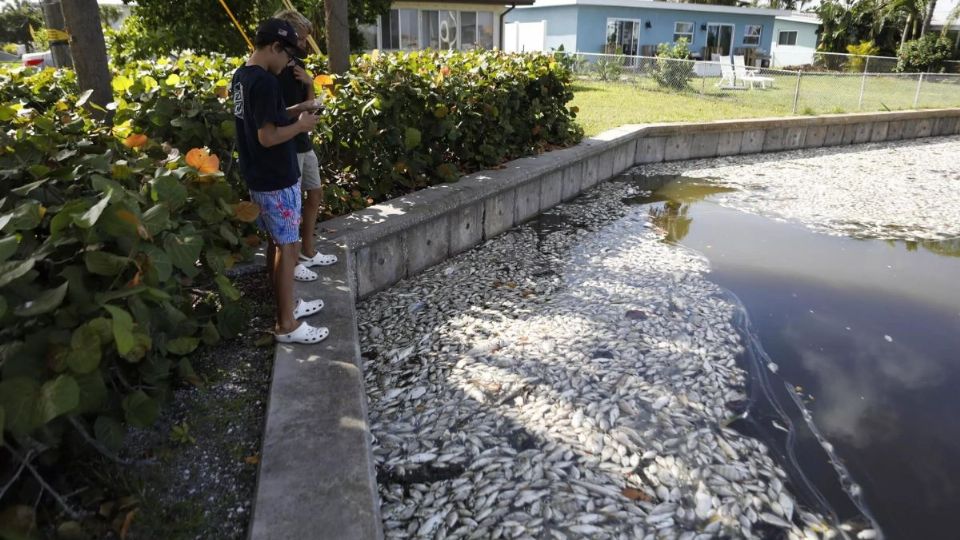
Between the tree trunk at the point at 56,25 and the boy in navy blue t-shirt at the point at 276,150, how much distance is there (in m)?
2.76

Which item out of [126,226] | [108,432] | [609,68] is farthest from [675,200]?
[609,68]

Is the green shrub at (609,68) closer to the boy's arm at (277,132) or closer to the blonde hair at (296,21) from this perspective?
the blonde hair at (296,21)

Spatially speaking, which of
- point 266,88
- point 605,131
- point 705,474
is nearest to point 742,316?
point 705,474

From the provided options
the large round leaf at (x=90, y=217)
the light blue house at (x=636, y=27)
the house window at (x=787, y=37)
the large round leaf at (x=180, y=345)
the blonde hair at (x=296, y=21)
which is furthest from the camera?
the house window at (x=787, y=37)

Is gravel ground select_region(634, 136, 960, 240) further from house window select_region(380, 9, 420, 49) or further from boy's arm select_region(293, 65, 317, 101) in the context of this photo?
house window select_region(380, 9, 420, 49)

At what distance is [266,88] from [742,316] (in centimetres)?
368

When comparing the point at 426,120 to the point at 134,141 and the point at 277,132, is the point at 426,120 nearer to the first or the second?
the point at 277,132

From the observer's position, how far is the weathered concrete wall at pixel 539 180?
16.1 ft

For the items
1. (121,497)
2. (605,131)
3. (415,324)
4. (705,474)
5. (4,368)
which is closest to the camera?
(4,368)

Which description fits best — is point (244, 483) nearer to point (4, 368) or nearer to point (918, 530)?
point (4, 368)

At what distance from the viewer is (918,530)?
2736mm

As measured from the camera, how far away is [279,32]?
2941mm

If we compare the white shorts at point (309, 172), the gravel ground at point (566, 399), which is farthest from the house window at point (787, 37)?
the white shorts at point (309, 172)

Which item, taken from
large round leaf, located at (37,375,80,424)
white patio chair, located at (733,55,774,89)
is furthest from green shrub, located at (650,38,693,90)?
large round leaf, located at (37,375,80,424)
